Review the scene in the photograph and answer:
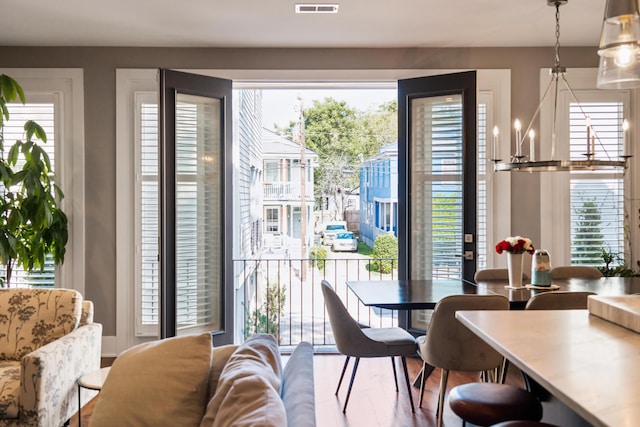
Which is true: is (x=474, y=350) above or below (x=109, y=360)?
above

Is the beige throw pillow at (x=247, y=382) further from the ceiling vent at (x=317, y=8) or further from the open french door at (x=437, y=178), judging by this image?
the open french door at (x=437, y=178)

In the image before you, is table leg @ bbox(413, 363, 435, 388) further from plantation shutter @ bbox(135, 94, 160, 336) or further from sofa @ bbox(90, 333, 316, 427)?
plantation shutter @ bbox(135, 94, 160, 336)

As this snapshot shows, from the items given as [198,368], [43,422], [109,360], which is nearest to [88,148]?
[109,360]

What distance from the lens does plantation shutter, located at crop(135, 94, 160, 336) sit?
15.9ft

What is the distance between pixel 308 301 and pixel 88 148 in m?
6.09

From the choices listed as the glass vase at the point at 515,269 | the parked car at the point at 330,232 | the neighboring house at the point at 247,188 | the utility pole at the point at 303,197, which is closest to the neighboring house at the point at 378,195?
the parked car at the point at 330,232

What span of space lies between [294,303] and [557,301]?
706 centimetres

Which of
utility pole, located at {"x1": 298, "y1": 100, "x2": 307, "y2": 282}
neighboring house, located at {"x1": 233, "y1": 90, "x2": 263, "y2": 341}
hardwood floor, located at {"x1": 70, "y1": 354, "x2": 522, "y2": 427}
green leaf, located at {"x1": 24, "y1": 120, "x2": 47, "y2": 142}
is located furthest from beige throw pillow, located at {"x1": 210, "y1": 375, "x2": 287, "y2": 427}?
utility pole, located at {"x1": 298, "y1": 100, "x2": 307, "y2": 282}

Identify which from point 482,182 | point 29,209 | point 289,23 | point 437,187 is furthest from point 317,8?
point 29,209

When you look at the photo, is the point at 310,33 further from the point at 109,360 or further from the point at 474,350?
the point at 109,360

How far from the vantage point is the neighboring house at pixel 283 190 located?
11.4m

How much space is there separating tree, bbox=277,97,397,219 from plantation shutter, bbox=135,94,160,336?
7060mm

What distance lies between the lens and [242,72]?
4.88 metres

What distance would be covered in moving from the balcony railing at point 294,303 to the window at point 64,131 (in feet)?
5.57
